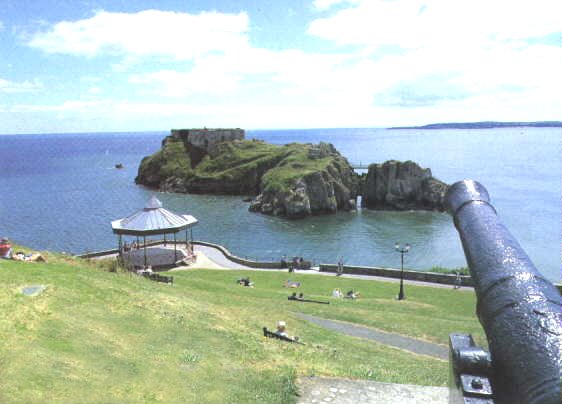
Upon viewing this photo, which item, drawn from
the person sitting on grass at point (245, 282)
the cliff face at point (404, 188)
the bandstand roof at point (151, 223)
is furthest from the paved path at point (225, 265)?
the cliff face at point (404, 188)

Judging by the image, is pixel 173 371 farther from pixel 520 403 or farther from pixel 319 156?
pixel 319 156

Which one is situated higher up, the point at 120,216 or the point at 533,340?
the point at 533,340

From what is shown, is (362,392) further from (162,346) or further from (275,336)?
(162,346)

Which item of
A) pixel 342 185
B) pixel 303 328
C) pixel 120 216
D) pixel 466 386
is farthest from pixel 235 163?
pixel 466 386

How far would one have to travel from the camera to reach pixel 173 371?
339 inches

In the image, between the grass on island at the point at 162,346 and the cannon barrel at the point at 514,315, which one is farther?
the grass on island at the point at 162,346

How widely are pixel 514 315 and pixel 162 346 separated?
7450mm

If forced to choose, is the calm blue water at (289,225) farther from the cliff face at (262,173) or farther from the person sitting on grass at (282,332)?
the person sitting on grass at (282,332)

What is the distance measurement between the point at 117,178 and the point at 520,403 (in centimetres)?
11902

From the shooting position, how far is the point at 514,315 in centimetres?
385

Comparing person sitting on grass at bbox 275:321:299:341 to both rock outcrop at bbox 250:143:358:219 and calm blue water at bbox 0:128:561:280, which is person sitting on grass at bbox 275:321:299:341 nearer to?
calm blue water at bbox 0:128:561:280

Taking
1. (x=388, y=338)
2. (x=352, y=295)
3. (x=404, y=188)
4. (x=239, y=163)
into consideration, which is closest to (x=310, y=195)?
(x=404, y=188)

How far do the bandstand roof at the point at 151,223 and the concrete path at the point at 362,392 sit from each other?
2333 centimetres

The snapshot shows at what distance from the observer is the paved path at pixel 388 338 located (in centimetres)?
1277
